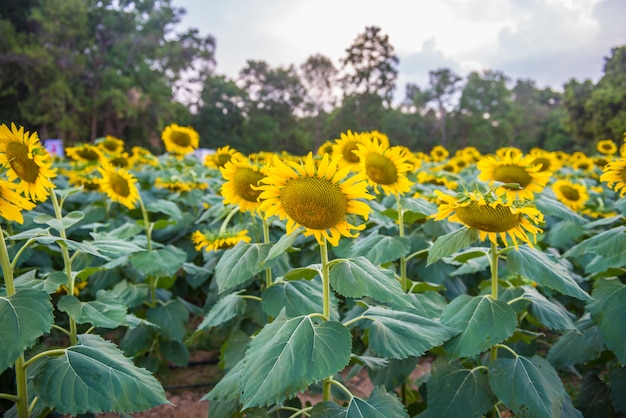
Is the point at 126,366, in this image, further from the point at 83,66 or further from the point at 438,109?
the point at 438,109

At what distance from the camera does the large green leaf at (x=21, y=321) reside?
1.25m

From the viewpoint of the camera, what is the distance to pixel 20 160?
1716mm

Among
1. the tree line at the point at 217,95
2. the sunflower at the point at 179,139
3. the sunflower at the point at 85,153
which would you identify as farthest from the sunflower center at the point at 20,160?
the tree line at the point at 217,95

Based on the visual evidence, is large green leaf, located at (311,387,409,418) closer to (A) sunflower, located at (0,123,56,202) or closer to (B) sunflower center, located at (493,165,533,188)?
(A) sunflower, located at (0,123,56,202)

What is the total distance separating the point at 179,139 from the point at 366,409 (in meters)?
4.81

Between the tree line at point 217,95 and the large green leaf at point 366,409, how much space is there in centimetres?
1753

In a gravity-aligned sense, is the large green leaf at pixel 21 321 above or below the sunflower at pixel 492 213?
below

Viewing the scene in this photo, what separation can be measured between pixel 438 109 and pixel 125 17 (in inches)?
1149

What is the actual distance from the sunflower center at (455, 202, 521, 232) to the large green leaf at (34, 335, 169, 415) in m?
1.25

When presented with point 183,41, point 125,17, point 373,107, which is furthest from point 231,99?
point 373,107

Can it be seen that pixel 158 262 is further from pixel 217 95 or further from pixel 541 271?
pixel 217 95

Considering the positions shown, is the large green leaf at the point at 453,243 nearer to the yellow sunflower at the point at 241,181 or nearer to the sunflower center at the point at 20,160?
the yellow sunflower at the point at 241,181

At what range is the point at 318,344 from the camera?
1430mm

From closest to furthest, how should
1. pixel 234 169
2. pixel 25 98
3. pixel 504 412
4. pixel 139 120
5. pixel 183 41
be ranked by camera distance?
pixel 234 169 → pixel 504 412 → pixel 25 98 → pixel 139 120 → pixel 183 41
